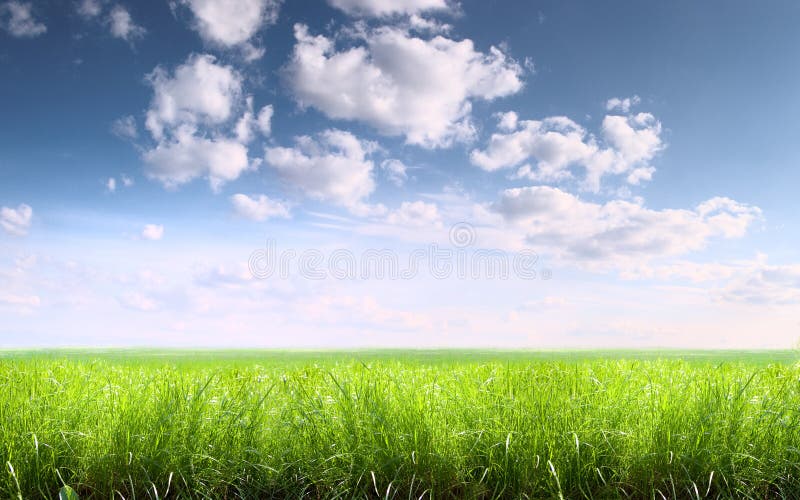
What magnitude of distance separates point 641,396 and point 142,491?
4.03 metres

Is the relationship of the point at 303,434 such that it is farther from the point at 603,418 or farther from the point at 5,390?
the point at 5,390

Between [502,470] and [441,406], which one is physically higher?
[441,406]

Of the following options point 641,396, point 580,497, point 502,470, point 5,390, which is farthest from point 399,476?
point 5,390

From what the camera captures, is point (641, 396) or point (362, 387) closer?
point (362, 387)

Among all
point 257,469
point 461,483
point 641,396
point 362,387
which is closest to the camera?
point 461,483

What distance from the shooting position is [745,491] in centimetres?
384

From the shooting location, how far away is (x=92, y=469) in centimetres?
397

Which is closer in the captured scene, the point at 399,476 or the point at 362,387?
the point at 399,476

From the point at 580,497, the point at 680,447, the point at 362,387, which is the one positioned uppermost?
the point at 362,387

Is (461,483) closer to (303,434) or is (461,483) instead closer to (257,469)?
(303,434)

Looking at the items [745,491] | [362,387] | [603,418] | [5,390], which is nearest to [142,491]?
[362,387]

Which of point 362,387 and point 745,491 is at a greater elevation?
point 362,387

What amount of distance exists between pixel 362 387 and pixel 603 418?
74.2 inches

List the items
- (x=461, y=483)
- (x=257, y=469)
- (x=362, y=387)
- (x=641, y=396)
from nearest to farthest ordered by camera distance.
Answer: (x=461, y=483) < (x=257, y=469) < (x=362, y=387) < (x=641, y=396)
